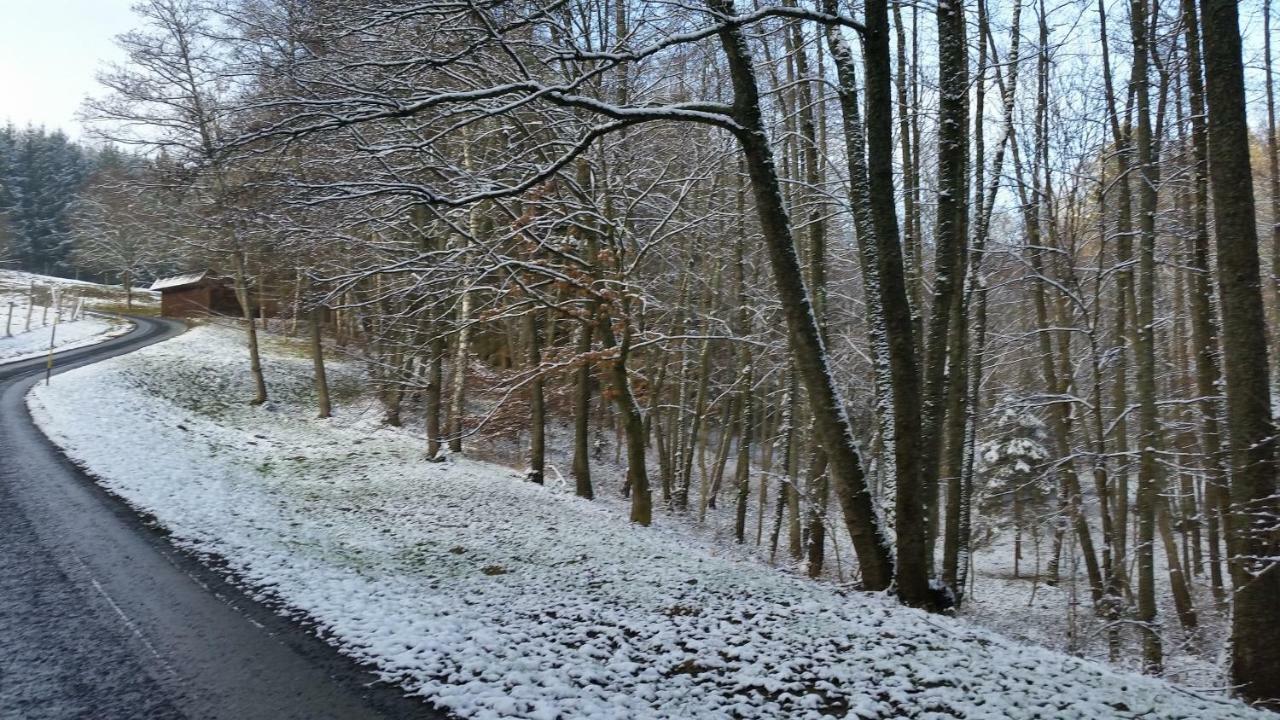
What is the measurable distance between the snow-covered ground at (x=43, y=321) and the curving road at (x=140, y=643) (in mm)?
20062

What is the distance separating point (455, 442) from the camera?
1817 cm

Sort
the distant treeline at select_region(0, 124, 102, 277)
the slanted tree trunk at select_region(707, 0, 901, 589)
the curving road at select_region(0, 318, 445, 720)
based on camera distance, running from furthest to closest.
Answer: the distant treeline at select_region(0, 124, 102, 277)
the slanted tree trunk at select_region(707, 0, 901, 589)
the curving road at select_region(0, 318, 445, 720)

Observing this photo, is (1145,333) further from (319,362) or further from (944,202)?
(319,362)

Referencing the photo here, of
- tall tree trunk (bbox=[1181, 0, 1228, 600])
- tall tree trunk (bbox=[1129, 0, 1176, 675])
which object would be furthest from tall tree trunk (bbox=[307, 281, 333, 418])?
tall tree trunk (bbox=[1181, 0, 1228, 600])

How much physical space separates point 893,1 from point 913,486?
5.65 metres

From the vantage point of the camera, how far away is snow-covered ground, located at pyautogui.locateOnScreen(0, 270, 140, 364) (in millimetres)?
29069

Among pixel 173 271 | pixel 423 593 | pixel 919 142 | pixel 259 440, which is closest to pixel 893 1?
pixel 919 142

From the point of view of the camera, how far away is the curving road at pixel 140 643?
4.53 meters

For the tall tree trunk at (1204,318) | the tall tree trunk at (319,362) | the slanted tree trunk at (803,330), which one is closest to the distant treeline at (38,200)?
the tall tree trunk at (319,362)

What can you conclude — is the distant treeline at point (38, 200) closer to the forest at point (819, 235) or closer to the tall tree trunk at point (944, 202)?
the forest at point (819, 235)

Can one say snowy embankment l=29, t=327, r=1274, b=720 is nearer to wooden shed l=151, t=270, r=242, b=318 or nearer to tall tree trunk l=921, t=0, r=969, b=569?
tall tree trunk l=921, t=0, r=969, b=569

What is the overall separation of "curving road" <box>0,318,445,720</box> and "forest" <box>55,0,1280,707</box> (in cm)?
410

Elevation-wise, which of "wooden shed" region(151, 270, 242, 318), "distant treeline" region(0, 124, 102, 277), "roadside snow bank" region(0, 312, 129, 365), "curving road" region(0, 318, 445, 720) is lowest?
"curving road" region(0, 318, 445, 720)

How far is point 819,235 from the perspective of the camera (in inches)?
498
